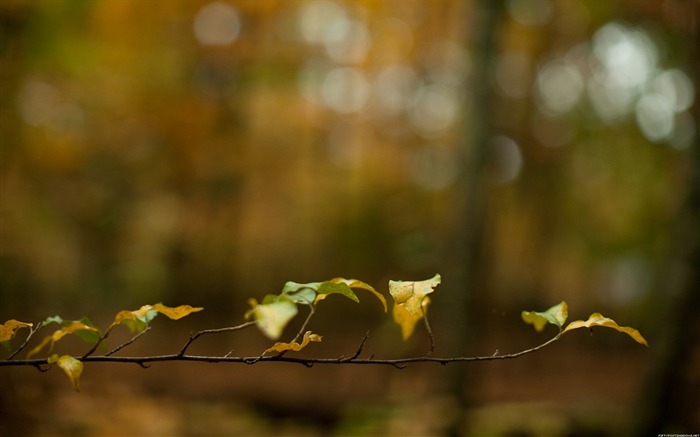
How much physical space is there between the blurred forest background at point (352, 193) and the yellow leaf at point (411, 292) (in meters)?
1.04

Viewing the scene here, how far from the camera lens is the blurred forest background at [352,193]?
12.4 feet

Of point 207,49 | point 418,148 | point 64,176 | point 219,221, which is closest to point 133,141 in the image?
point 64,176

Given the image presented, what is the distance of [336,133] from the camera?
1134cm

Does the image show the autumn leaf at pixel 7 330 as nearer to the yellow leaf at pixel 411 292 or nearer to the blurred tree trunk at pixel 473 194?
the yellow leaf at pixel 411 292

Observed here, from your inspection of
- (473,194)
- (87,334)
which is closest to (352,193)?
(473,194)

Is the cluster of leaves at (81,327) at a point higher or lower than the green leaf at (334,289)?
lower

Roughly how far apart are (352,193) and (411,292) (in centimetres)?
1087

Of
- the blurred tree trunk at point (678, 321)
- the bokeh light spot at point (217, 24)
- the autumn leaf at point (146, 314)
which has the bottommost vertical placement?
the blurred tree trunk at point (678, 321)

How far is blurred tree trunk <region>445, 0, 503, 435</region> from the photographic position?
3.69 m

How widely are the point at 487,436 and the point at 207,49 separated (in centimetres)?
Result: 575

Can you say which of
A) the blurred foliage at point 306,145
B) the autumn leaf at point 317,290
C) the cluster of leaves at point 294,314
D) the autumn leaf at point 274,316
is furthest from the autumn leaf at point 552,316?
the blurred foliage at point 306,145

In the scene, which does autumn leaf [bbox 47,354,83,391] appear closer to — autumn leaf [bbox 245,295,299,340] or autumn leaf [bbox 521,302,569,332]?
autumn leaf [bbox 245,295,299,340]

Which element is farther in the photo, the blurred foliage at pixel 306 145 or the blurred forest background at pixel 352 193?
the blurred foliage at pixel 306 145

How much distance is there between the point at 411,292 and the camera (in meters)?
1.04
